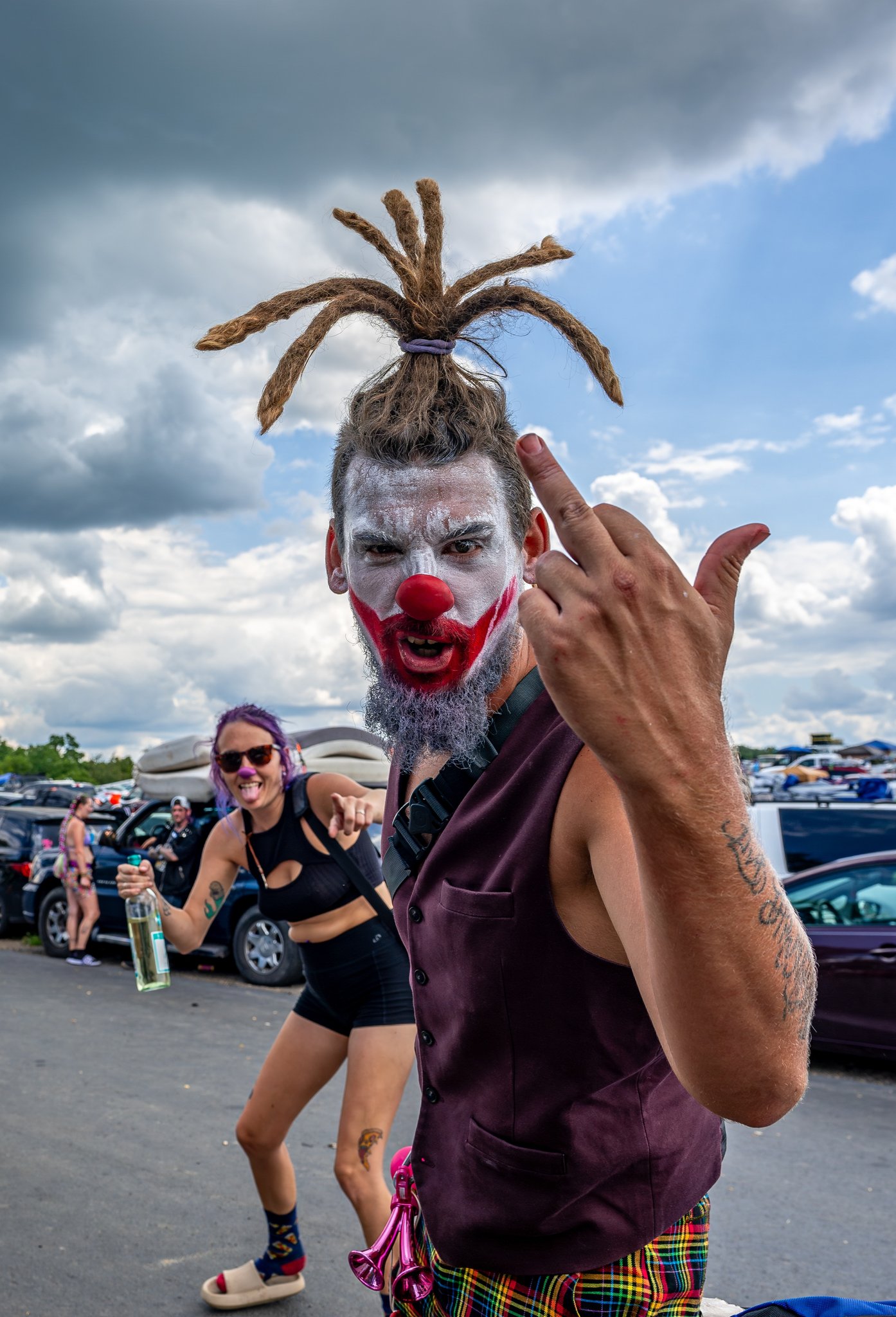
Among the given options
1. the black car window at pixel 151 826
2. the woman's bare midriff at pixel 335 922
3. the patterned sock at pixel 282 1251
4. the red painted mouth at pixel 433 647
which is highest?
the red painted mouth at pixel 433 647

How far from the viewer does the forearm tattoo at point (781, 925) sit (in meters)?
1.09

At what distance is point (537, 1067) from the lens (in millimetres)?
1585

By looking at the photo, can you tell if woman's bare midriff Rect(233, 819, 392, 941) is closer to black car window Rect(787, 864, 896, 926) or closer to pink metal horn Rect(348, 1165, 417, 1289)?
pink metal horn Rect(348, 1165, 417, 1289)

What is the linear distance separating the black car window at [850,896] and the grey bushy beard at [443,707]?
6838 mm

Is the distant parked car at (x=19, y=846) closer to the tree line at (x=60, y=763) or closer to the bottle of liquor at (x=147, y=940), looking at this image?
the bottle of liquor at (x=147, y=940)

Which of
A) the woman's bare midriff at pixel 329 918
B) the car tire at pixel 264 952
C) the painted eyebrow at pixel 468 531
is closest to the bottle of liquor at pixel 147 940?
the woman's bare midriff at pixel 329 918

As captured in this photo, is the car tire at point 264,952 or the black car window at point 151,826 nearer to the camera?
the car tire at point 264,952

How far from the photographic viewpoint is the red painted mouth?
6.28ft

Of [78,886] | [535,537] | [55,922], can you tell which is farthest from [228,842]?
[55,922]

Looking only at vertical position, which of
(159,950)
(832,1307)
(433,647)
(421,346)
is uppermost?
(421,346)

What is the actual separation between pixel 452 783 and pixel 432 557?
45 centimetres

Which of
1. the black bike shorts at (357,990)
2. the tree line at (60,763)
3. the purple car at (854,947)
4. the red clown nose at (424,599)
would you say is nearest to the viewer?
the red clown nose at (424,599)

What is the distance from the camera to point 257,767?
177 inches

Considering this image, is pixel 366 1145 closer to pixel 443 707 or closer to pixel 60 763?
pixel 443 707
